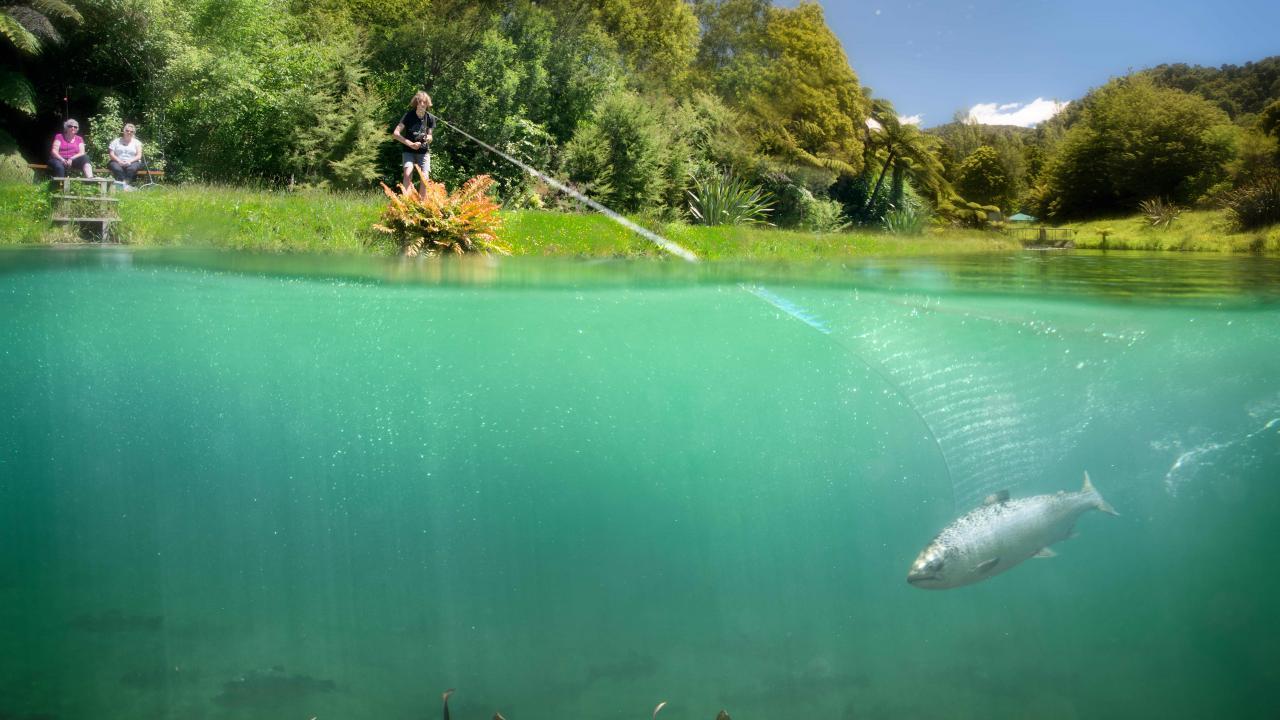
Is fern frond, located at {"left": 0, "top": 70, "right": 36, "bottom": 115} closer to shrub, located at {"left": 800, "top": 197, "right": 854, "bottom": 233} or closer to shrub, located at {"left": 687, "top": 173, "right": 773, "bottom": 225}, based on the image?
shrub, located at {"left": 687, "top": 173, "right": 773, "bottom": 225}

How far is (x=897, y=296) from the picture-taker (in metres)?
9.79

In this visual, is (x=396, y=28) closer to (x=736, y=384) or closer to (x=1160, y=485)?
(x=736, y=384)

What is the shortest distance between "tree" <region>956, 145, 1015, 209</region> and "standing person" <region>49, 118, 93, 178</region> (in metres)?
12.0

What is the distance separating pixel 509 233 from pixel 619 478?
1186 cm

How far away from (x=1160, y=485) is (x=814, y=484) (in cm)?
760

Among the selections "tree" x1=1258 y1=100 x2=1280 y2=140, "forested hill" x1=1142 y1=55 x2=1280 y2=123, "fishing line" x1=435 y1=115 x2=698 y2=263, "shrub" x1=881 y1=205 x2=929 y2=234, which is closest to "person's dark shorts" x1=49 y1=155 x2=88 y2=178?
"fishing line" x1=435 y1=115 x2=698 y2=263

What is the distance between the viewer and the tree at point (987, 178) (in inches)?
414

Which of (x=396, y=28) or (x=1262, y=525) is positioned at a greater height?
(x=396, y=28)

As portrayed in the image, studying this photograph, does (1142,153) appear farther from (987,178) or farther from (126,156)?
(126,156)

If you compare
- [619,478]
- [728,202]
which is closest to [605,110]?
[728,202]

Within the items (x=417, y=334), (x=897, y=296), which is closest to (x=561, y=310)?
(x=417, y=334)

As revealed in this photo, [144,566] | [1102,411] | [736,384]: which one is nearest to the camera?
[1102,411]

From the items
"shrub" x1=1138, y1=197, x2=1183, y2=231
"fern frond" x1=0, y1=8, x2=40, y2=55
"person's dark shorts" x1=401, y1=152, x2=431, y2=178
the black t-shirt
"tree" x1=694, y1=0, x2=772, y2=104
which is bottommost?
"shrub" x1=1138, y1=197, x2=1183, y2=231

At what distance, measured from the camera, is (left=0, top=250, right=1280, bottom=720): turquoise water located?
736cm
